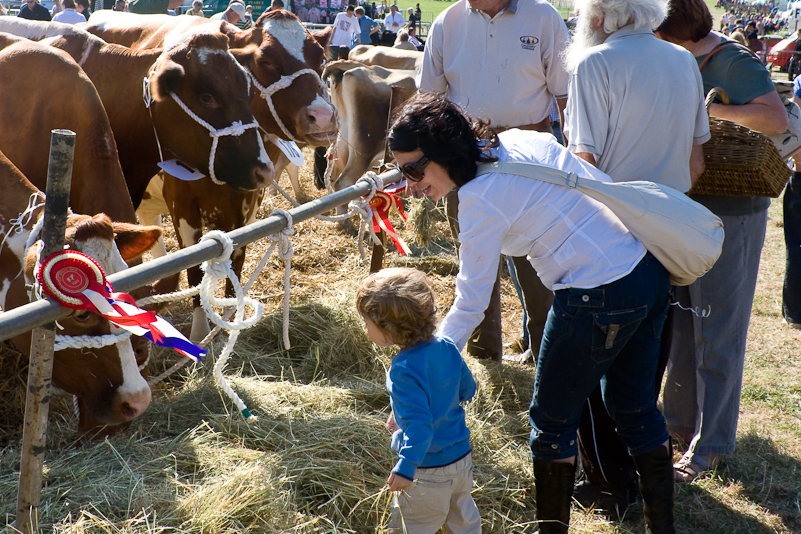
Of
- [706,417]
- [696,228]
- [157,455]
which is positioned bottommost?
[706,417]

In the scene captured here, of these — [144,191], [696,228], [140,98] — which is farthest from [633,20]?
[144,191]

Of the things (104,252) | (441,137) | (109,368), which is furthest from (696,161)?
(109,368)

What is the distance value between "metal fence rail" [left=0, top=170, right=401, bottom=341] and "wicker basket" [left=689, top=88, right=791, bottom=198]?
Answer: 1563mm

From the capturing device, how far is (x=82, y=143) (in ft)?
10.5

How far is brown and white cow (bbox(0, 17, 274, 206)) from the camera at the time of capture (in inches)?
143

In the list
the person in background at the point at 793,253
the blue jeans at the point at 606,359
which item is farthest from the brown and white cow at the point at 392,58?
the blue jeans at the point at 606,359

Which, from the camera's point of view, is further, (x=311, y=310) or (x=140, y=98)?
(x=311, y=310)

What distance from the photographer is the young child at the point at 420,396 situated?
6.59ft

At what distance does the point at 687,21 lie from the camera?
2867 mm

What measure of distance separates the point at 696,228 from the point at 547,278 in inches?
19.1

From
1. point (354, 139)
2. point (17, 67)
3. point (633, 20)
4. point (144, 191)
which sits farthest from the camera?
point (354, 139)

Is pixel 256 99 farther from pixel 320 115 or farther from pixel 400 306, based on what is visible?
pixel 400 306

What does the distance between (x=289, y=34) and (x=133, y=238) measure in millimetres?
2751

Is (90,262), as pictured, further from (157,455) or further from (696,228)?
(696,228)
